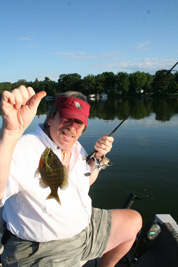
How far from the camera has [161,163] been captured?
9016mm

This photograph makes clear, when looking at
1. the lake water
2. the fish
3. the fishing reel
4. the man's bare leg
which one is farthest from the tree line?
the fish

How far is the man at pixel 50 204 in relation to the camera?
1703 millimetres

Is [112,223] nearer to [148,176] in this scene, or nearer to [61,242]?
[61,242]

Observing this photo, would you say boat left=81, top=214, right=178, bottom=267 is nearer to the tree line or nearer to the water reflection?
the water reflection

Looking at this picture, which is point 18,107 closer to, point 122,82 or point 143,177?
point 143,177

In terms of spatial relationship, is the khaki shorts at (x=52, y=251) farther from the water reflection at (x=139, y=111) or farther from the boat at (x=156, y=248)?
the water reflection at (x=139, y=111)

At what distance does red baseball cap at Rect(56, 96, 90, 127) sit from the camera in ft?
8.21

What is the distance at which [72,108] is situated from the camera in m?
2.53

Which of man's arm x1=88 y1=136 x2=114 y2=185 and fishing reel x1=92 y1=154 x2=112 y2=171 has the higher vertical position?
man's arm x1=88 y1=136 x2=114 y2=185

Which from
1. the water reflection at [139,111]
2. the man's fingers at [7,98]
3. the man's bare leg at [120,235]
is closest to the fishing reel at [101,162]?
the man's bare leg at [120,235]

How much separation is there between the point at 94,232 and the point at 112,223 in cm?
28

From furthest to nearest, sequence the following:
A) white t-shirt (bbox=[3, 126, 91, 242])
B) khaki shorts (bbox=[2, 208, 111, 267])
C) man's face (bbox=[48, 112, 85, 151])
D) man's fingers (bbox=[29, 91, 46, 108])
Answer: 1. man's face (bbox=[48, 112, 85, 151])
2. khaki shorts (bbox=[2, 208, 111, 267])
3. white t-shirt (bbox=[3, 126, 91, 242])
4. man's fingers (bbox=[29, 91, 46, 108])

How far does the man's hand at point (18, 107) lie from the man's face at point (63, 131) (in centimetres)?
79

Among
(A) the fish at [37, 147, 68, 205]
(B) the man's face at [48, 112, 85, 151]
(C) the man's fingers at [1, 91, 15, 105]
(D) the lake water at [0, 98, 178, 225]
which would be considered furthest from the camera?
(D) the lake water at [0, 98, 178, 225]
